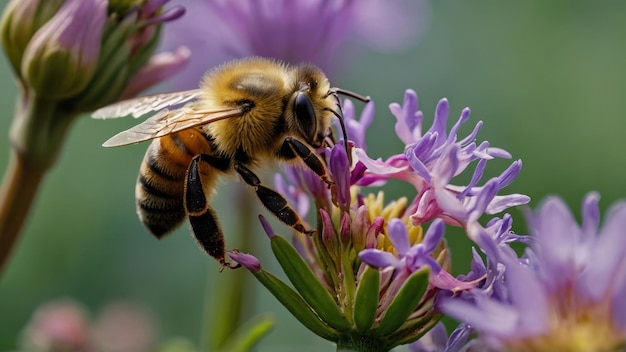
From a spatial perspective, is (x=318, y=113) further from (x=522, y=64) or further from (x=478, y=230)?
(x=522, y=64)

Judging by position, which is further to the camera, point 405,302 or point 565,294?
point 405,302

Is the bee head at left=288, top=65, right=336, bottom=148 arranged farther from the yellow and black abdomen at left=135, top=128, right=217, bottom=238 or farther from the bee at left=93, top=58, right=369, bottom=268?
the yellow and black abdomen at left=135, top=128, right=217, bottom=238

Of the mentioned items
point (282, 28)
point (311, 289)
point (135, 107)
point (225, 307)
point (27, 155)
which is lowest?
point (225, 307)

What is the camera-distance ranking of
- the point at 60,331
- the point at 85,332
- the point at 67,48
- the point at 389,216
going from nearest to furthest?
1. the point at 389,216
2. the point at 67,48
3. the point at 60,331
4. the point at 85,332

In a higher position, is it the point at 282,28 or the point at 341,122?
the point at 341,122

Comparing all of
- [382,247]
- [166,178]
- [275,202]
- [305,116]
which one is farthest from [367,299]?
[166,178]

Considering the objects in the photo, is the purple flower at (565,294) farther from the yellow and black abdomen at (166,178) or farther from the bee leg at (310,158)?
the yellow and black abdomen at (166,178)

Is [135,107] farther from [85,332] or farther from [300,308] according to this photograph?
[85,332]
